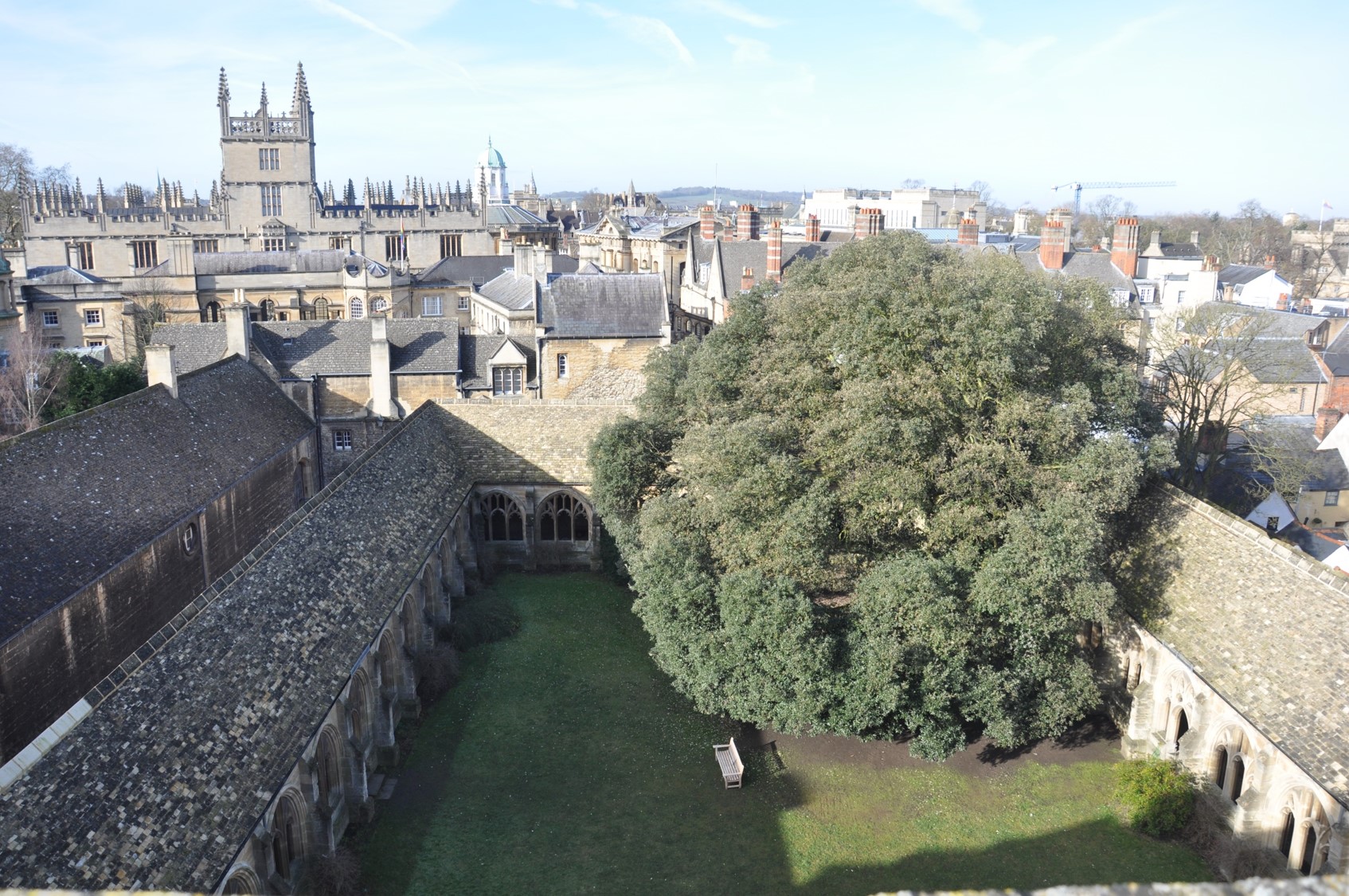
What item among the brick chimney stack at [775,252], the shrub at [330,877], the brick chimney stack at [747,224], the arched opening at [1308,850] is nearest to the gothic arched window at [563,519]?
the shrub at [330,877]

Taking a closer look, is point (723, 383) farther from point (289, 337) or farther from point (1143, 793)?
point (289, 337)

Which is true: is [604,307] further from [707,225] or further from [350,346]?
[707,225]

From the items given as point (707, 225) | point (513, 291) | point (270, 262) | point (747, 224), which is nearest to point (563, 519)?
point (513, 291)

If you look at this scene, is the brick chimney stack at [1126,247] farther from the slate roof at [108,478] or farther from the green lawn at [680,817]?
the slate roof at [108,478]

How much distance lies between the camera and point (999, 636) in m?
23.2

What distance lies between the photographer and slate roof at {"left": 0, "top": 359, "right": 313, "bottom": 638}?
74.2 ft

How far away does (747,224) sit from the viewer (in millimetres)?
71750

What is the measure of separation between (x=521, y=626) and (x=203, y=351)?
22696mm

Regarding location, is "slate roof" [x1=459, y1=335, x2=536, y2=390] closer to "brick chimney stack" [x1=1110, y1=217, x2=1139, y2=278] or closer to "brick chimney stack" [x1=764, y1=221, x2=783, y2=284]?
"brick chimney stack" [x1=764, y1=221, x2=783, y2=284]

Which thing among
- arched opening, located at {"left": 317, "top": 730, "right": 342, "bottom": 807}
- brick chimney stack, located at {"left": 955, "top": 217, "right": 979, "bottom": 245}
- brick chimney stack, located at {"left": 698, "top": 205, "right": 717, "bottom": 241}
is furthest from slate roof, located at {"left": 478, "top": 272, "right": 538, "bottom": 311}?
arched opening, located at {"left": 317, "top": 730, "right": 342, "bottom": 807}

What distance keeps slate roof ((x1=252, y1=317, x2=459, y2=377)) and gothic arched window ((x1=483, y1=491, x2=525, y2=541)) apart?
9087 millimetres

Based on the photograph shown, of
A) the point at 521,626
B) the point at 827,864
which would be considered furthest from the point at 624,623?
the point at 827,864

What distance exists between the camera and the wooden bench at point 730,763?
23703 mm

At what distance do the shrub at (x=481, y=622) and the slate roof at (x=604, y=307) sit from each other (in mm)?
17843
